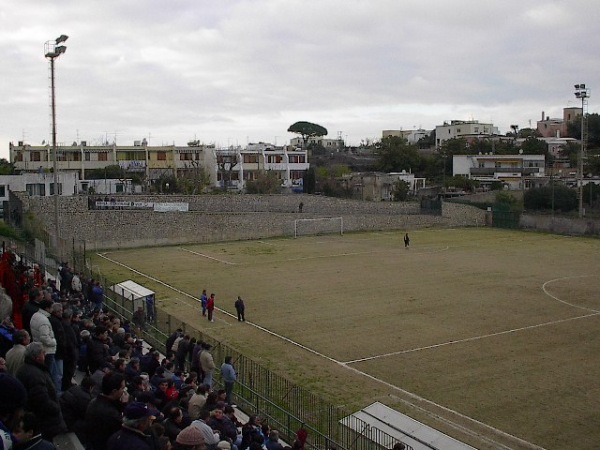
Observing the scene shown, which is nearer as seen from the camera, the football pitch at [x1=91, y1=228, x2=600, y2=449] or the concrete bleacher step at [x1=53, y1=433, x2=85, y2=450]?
the concrete bleacher step at [x1=53, y1=433, x2=85, y2=450]

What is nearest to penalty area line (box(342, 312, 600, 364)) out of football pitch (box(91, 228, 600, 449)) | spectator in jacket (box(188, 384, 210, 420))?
football pitch (box(91, 228, 600, 449))

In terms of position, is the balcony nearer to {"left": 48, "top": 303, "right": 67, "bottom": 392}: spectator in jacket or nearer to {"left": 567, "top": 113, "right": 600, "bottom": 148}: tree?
{"left": 567, "top": 113, "right": 600, "bottom": 148}: tree

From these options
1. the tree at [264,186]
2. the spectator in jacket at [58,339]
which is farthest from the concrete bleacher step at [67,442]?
the tree at [264,186]

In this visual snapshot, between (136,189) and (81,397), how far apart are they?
230 ft

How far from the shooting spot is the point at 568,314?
28422 mm

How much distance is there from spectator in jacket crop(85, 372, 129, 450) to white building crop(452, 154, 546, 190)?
293ft

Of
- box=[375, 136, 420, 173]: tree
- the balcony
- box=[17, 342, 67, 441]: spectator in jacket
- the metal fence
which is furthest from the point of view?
box=[375, 136, 420, 173]: tree

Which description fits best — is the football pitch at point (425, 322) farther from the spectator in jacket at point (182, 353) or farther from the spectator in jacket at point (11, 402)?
the spectator in jacket at point (11, 402)

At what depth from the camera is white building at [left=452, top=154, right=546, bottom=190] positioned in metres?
94.1

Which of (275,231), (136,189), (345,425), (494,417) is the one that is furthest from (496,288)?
(136,189)

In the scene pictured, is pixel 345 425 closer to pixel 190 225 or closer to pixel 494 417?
pixel 494 417

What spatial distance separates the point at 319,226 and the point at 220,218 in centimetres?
917

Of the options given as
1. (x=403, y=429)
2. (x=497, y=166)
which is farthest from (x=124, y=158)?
(x=403, y=429)

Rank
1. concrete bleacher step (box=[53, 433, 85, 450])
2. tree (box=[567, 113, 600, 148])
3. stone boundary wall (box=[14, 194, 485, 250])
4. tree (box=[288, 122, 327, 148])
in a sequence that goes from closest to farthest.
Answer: concrete bleacher step (box=[53, 433, 85, 450]) → stone boundary wall (box=[14, 194, 485, 250]) → tree (box=[567, 113, 600, 148]) → tree (box=[288, 122, 327, 148])
